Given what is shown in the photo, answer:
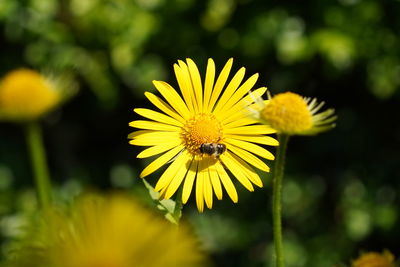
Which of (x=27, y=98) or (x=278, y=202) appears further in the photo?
(x=27, y=98)

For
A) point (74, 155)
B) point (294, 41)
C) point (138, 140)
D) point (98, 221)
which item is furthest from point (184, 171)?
point (74, 155)

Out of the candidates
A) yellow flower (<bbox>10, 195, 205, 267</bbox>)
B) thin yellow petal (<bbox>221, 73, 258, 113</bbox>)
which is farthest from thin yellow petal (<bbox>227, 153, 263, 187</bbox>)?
yellow flower (<bbox>10, 195, 205, 267</bbox>)

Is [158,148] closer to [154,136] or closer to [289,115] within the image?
[154,136]

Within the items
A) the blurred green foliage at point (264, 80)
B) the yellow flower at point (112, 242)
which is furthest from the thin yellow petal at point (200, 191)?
the blurred green foliage at point (264, 80)

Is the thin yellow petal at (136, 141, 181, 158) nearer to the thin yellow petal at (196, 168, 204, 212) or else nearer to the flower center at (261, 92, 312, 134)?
the thin yellow petal at (196, 168, 204, 212)

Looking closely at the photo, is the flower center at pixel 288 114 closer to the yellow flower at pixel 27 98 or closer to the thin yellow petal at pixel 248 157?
the thin yellow petal at pixel 248 157

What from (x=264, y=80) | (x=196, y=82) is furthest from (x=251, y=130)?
(x=264, y=80)
